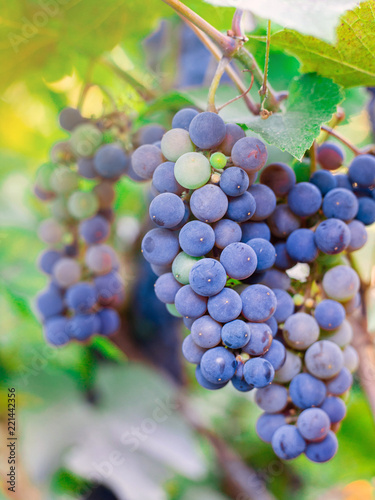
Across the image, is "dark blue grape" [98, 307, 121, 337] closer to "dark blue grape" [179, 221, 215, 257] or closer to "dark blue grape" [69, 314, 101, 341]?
"dark blue grape" [69, 314, 101, 341]

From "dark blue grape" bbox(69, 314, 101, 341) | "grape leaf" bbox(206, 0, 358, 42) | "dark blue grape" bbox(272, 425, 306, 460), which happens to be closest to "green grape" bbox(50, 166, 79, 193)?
"dark blue grape" bbox(69, 314, 101, 341)

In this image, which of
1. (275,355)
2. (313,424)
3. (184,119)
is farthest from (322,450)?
(184,119)

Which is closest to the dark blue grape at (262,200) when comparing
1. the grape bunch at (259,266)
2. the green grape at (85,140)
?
the grape bunch at (259,266)

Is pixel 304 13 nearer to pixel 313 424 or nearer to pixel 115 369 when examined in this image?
pixel 313 424

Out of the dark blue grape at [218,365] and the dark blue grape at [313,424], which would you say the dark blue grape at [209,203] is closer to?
the dark blue grape at [218,365]

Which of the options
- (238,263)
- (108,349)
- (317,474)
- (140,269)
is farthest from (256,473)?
(238,263)
